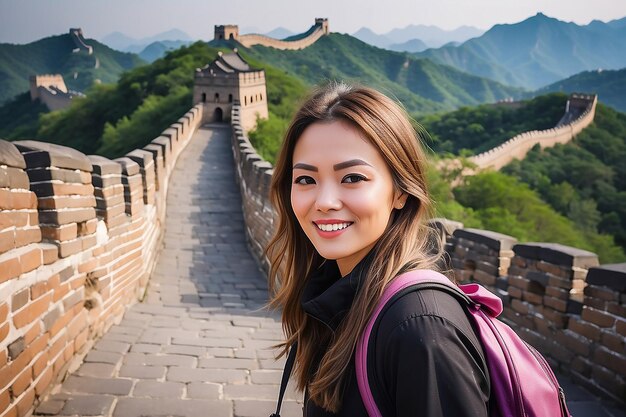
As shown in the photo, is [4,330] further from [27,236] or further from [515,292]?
[515,292]

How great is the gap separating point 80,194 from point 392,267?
2641mm

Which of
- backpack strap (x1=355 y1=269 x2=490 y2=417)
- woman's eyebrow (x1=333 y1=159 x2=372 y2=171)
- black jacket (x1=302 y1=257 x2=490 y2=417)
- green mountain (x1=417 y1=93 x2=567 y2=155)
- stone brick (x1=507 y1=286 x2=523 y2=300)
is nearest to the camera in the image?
black jacket (x1=302 y1=257 x2=490 y2=417)

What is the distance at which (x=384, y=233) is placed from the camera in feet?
5.45

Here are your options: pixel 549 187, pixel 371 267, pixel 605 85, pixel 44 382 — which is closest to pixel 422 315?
pixel 371 267

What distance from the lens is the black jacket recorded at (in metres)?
1.17

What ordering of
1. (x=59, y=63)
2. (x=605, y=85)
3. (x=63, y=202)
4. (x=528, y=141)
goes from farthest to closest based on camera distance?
(x=59, y=63)
(x=605, y=85)
(x=528, y=141)
(x=63, y=202)

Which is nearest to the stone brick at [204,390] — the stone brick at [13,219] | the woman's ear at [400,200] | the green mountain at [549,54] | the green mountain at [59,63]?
the stone brick at [13,219]

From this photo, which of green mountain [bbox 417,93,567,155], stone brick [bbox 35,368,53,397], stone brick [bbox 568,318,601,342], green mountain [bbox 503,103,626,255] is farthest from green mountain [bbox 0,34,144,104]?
stone brick [bbox 568,318,601,342]

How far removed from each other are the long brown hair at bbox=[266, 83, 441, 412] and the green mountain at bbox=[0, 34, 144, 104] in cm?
8933

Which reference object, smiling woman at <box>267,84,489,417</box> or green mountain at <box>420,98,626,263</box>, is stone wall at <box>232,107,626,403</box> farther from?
green mountain at <box>420,98,626,263</box>

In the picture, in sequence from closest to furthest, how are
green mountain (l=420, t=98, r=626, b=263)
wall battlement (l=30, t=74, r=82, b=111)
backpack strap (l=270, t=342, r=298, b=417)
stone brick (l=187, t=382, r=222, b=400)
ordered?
backpack strap (l=270, t=342, r=298, b=417)
stone brick (l=187, t=382, r=222, b=400)
green mountain (l=420, t=98, r=626, b=263)
wall battlement (l=30, t=74, r=82, b=111)

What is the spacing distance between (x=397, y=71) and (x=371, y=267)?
346ft

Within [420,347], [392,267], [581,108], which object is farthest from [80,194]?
[581,108]

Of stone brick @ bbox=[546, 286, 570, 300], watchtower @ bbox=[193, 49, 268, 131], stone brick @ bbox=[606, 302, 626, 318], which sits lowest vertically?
stone brick @ bbox=[546, 286, 570, 300]
